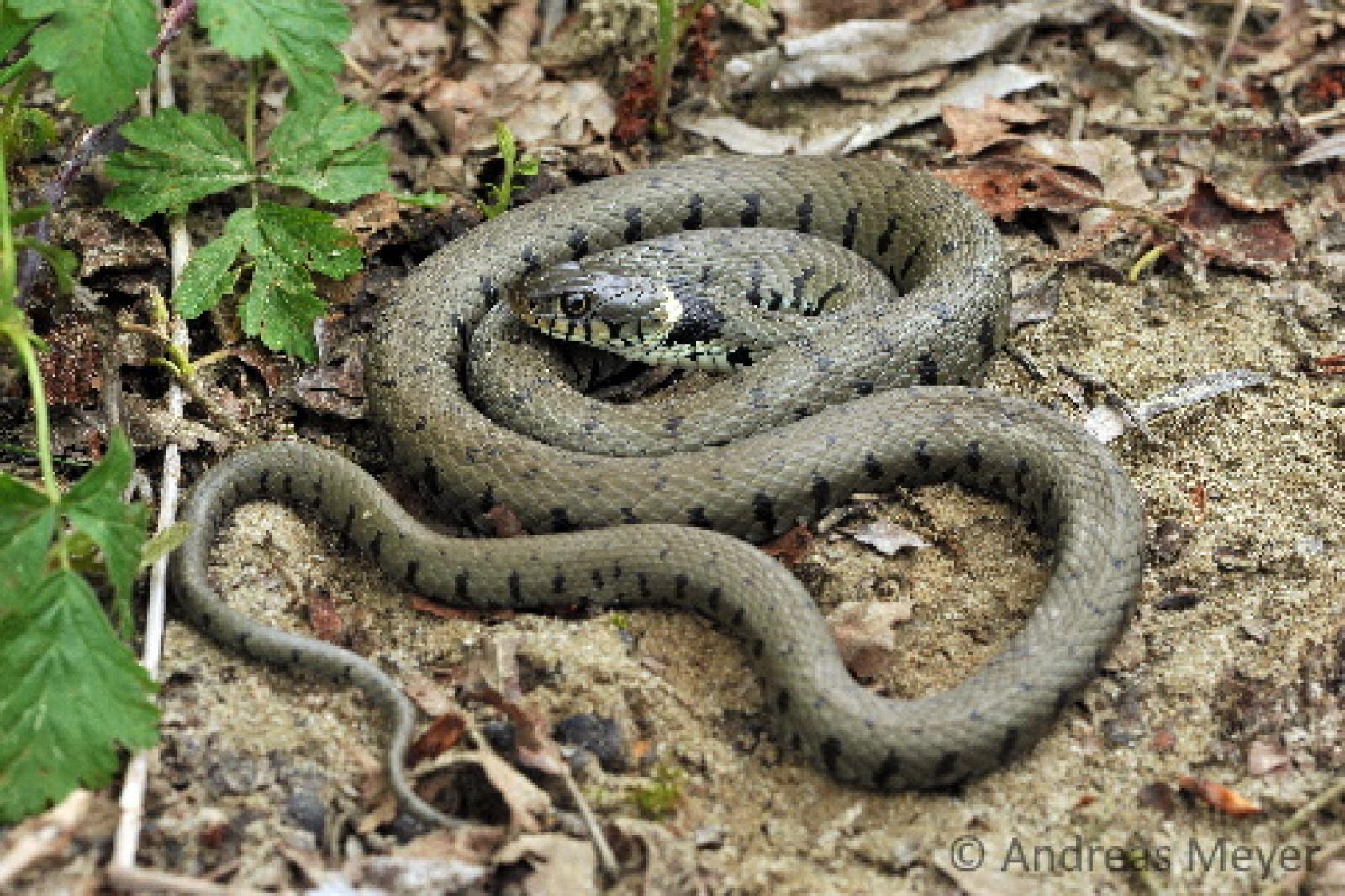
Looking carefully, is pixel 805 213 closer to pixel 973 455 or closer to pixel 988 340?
pixel 988 340

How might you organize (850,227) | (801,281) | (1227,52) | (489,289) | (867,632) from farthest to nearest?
(1227,52)
(850,227)
(801,281)
(489,289)
(867,632)

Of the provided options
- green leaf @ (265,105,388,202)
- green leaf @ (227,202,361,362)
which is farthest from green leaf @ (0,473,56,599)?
green leaf @ (265,105,388,202)

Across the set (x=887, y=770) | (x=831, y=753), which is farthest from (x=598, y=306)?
(x=887, y=770)

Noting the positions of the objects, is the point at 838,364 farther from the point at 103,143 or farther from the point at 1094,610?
the point at 103,143

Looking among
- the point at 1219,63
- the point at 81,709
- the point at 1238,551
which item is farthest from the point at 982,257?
the point at 81,709

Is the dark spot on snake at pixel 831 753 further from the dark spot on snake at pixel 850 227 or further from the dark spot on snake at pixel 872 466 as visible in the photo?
the dark spot on snake at pixel 850 227

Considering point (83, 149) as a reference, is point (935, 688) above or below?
below

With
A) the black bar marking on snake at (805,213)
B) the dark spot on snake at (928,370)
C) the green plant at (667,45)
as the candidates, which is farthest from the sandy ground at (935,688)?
the green plant at (667,45)
